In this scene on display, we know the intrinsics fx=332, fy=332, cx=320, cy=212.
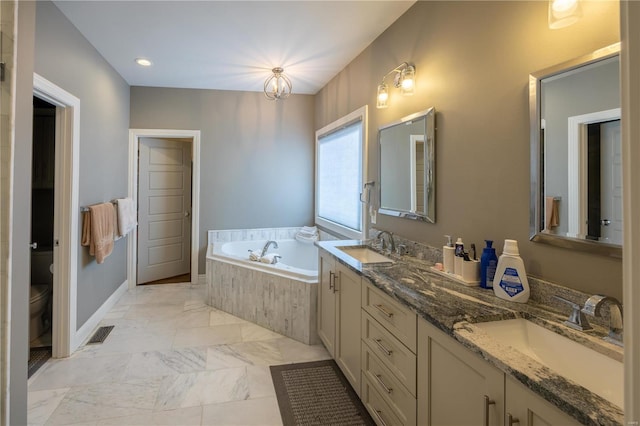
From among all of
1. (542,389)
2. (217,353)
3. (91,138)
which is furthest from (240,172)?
(542,389)

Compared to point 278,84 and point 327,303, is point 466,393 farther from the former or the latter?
point 278,84

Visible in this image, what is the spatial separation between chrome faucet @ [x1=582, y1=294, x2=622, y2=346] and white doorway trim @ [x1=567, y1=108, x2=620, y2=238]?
268 mm

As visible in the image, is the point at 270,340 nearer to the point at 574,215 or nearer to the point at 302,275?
the point at 302,275

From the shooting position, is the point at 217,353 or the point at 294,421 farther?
the point at 217,353

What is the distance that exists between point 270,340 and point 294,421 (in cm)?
101

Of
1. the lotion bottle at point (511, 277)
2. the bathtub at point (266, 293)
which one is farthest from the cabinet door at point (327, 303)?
the lotion bottle at point (511, 277)

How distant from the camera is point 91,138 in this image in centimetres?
288

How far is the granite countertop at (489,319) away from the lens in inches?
28.3

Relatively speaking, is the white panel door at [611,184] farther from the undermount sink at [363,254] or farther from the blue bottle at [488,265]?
the undermount sink at [363,254]

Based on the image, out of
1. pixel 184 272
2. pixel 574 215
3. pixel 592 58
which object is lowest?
pixel 184 272

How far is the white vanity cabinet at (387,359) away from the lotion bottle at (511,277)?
1.30 ft

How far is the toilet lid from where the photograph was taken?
2.59m

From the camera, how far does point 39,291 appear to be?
2666 millimetres

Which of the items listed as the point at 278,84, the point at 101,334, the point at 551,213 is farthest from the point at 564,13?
the point at 101,334
